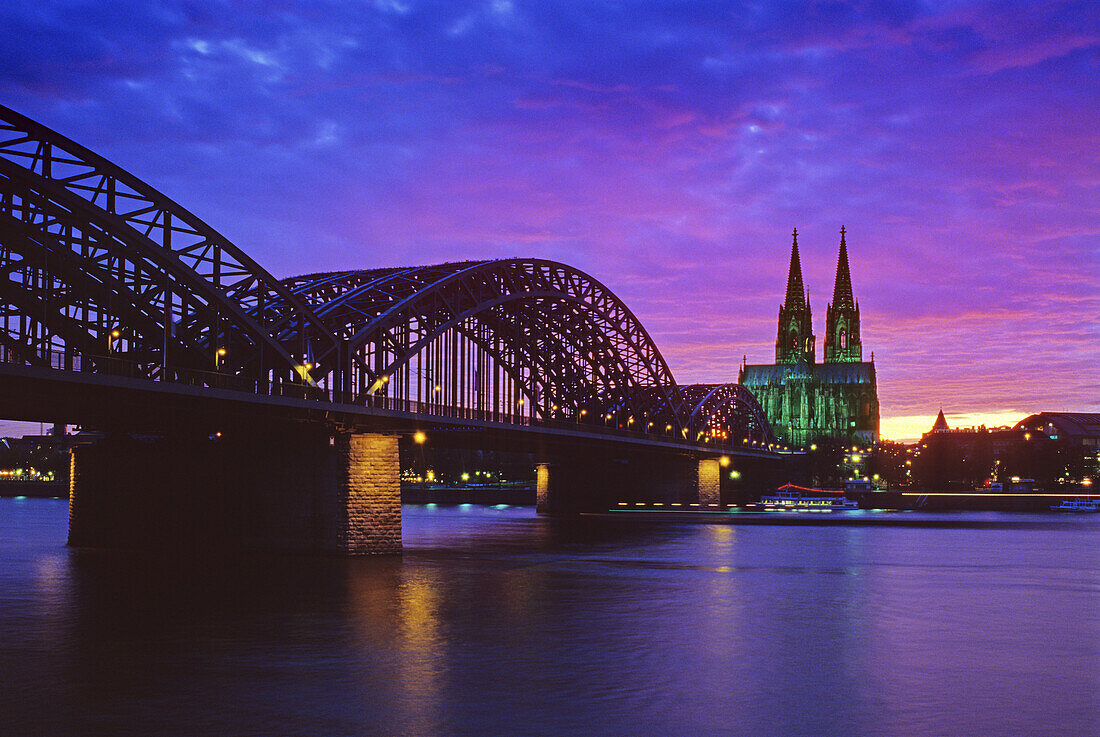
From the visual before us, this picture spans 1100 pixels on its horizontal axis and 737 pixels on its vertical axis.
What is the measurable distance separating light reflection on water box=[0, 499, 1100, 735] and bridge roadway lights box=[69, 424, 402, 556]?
2.42 meters

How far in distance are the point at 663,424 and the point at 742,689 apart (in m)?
120

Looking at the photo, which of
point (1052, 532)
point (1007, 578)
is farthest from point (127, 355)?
point (1052, 532)

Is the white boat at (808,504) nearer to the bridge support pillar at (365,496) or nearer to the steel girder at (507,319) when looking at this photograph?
the steel girder at (507,319)

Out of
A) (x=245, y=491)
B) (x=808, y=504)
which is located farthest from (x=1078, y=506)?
(x=245, y=491)

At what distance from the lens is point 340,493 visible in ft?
177

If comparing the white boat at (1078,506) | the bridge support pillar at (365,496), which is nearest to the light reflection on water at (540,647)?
the bridge support pillar at (365,496)

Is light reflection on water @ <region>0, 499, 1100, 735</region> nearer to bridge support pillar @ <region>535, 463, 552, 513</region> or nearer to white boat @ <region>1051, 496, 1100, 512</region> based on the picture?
bridge support pillar @ <region>535, 463, 552, 513</region>

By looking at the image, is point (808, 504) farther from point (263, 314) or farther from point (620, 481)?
point (263, 314)

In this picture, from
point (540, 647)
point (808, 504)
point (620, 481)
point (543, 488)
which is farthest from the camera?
point (808, 504)

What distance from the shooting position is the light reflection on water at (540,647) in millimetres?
20234

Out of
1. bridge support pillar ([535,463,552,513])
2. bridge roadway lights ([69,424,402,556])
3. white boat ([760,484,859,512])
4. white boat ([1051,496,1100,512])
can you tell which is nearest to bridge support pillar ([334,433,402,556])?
bridge roadway lights ([69,424,402,556])

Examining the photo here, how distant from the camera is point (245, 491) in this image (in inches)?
2207

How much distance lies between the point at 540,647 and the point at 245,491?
3117 cm

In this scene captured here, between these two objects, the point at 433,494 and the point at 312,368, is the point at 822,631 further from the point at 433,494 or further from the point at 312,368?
the point at 433,494
